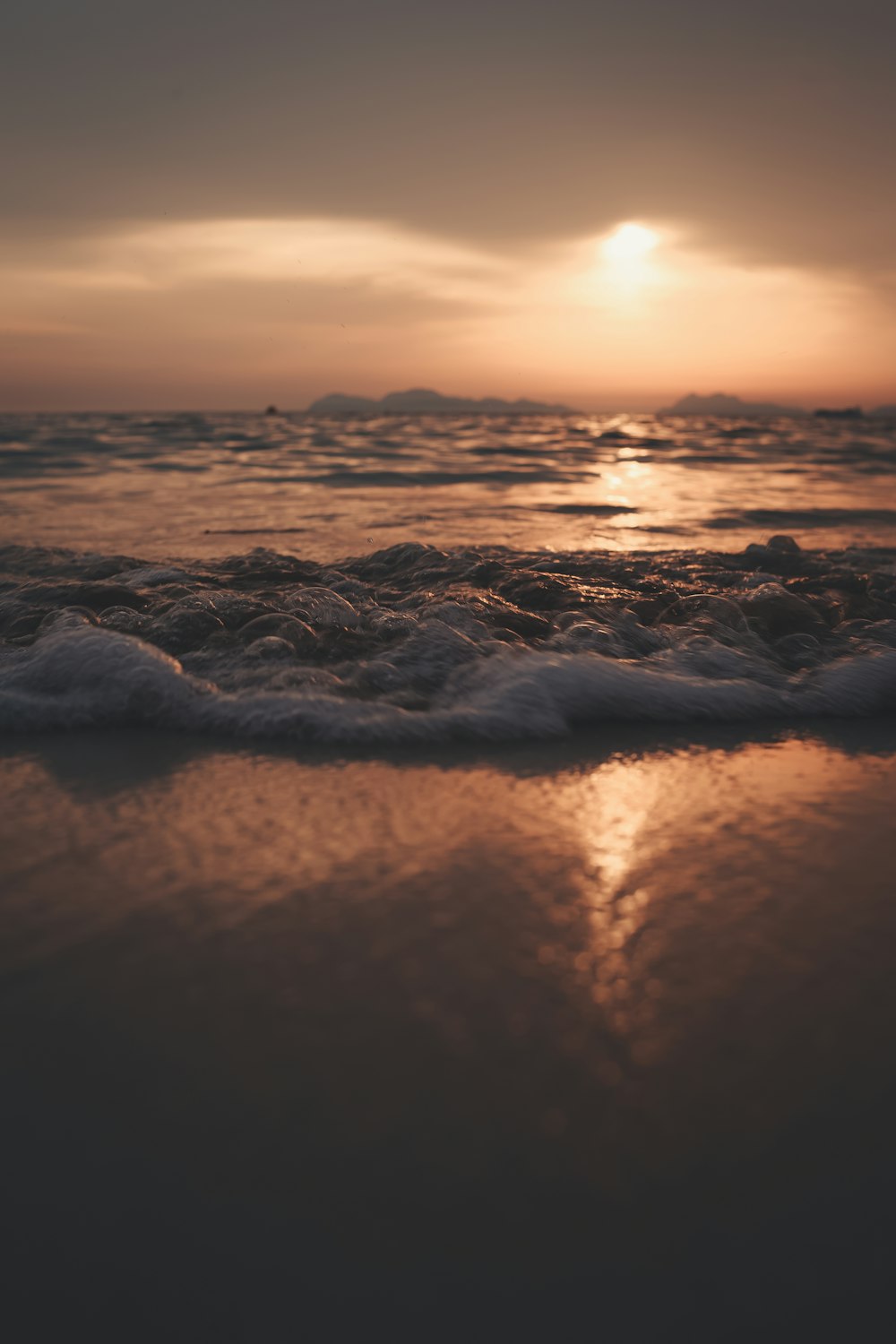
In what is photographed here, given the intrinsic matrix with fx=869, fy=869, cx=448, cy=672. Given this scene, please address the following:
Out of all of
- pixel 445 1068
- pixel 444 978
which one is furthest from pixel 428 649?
pixel 445 1068

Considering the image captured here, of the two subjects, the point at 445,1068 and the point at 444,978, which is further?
the point at 444,978

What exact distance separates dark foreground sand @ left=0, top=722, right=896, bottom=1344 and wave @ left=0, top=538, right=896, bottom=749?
561 millimetres

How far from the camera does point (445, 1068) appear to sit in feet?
3.74

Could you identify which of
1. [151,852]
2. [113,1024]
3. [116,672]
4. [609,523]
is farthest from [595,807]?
[609,523]

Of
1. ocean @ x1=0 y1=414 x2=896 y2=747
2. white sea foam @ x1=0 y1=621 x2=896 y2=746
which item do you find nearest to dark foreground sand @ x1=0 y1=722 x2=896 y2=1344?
white sea foam @ x1=0 y1=621 x2=896 y2=746

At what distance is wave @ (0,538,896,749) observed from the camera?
8.11ft

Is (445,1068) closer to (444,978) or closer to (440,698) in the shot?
(444,978)

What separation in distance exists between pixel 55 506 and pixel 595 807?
270 inches

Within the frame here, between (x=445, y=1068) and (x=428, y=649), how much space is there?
1.95 metres

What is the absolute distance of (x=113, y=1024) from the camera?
1.23 metres

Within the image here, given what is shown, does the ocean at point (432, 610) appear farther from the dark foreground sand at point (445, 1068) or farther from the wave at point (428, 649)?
the dark foreground sand at point (445, 1068)

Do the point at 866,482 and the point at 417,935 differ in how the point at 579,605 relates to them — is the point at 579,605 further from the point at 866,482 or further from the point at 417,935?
the point at 866,482

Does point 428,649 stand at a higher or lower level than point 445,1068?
higher

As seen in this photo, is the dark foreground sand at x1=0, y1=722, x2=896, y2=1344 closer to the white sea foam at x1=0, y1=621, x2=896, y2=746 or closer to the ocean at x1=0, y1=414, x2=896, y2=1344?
the ocean at x1=0, y1=414, x2=896, y2=1344
